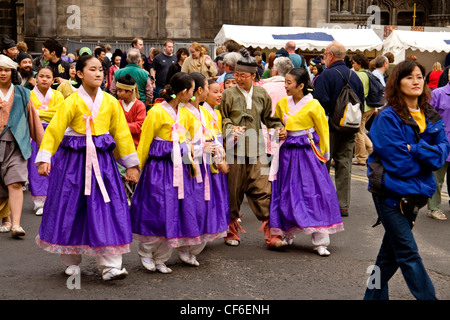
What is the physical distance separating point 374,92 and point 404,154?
27.7 ft

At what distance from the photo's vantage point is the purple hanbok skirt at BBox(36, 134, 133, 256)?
6203mm

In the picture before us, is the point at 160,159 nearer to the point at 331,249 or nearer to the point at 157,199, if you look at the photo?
the point at 157,199

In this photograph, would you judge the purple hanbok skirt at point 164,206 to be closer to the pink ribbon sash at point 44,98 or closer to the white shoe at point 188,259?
the white shoe at point 188,259

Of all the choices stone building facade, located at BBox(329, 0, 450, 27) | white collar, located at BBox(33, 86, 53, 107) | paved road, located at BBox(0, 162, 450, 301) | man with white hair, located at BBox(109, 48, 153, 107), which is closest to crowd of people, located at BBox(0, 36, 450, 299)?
paved road, located at BBox(0, 162, 450, 301)

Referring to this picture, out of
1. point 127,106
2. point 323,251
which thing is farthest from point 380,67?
point 323,251

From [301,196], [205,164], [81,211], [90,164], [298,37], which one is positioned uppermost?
[298,37]

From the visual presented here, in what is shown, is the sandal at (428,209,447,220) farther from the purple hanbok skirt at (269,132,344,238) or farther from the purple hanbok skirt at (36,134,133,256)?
the purple hanbok skirt at (36,134,133,256)

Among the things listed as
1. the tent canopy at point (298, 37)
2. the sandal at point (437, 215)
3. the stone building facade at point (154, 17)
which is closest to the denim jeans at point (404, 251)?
the sandal at point (437, 215)

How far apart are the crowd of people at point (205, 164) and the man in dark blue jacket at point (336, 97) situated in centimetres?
3

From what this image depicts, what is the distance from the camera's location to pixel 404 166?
5137 mm

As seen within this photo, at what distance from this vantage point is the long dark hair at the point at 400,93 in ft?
17.3

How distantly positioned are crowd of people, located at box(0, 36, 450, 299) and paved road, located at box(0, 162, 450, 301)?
163 millimetres

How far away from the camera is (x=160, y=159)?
6832 mm

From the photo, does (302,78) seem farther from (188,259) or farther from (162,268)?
(162,268)
